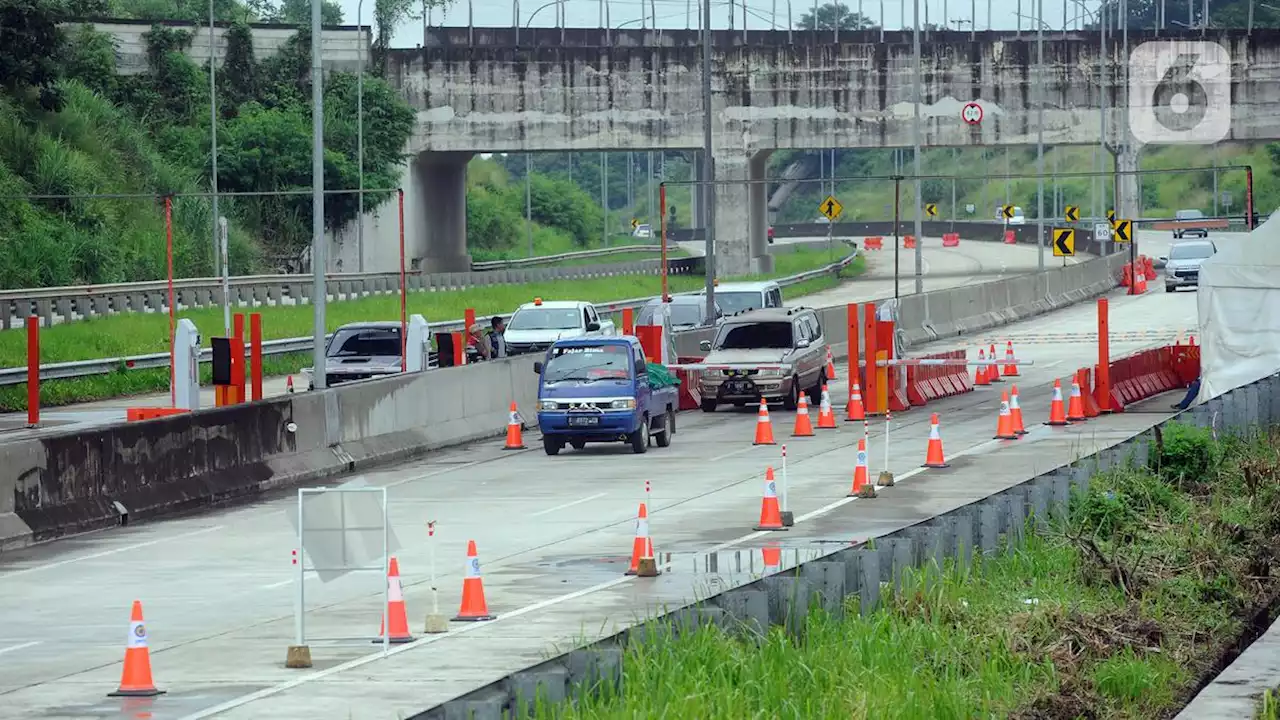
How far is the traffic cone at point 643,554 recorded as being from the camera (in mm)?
19375

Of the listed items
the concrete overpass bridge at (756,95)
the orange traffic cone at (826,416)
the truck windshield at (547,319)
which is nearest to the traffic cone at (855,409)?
the orange traffic cone at (826,416)

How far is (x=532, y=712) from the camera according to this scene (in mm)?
10945

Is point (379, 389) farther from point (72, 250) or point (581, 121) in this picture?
point (581, 121)

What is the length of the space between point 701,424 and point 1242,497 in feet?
52.2

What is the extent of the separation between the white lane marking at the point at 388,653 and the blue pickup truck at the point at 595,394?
12.6 metres

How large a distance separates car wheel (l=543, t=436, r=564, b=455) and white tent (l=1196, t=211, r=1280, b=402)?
1067cm

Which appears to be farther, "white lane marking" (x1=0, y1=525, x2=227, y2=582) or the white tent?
the white tent

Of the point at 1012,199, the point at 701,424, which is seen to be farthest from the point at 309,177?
the point at 1012,199

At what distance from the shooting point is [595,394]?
32.0 metres

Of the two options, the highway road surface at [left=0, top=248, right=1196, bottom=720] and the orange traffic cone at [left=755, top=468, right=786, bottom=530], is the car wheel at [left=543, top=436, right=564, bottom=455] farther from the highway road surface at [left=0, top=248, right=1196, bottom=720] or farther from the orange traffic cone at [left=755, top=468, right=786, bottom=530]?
the orange traffic cone at [left=755, top=468, right=786, bottom=530]

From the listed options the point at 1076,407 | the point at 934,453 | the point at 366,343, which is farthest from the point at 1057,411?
the point at 366,343

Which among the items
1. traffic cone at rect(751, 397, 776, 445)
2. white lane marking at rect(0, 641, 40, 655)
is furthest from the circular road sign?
white lane marking at rect(0, 641, 40, 655)

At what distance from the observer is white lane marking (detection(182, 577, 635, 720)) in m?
13.9

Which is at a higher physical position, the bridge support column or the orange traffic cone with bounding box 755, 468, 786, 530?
the bridge support column
